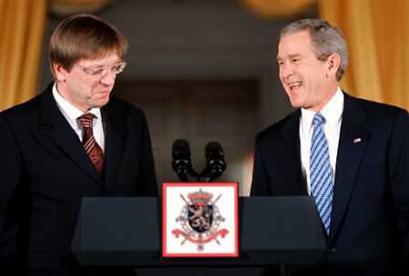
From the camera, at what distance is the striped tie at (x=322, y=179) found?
1871mm

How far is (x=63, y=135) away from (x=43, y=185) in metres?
0.13

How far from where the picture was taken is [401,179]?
1.86 meters

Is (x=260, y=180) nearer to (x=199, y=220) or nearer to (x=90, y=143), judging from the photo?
(x=90, y=143)

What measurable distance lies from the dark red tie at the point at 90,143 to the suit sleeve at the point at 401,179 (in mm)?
676

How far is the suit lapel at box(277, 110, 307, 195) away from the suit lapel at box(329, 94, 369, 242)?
0.10 m

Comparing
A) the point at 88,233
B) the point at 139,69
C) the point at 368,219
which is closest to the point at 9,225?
the point at 88,233

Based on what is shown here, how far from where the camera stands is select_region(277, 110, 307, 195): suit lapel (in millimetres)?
1934

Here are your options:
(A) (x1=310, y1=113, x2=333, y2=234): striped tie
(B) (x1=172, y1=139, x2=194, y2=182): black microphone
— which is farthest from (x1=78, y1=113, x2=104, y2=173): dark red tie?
(A) (x1=310, y1=113, x2=333, y2=234): striped tie

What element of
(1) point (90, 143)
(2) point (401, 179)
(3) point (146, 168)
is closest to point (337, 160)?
(2) point (401, 179)

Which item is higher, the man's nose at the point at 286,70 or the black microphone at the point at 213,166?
the man's nose at the point at 286,70

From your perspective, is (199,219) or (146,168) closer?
(199,219)

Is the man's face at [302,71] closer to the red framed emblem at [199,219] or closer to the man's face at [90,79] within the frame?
the man's face at [90,79]

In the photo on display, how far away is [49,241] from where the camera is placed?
6.02ft

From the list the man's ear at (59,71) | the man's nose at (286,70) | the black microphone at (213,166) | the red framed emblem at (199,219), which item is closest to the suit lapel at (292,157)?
the man's nose at (286,70)
